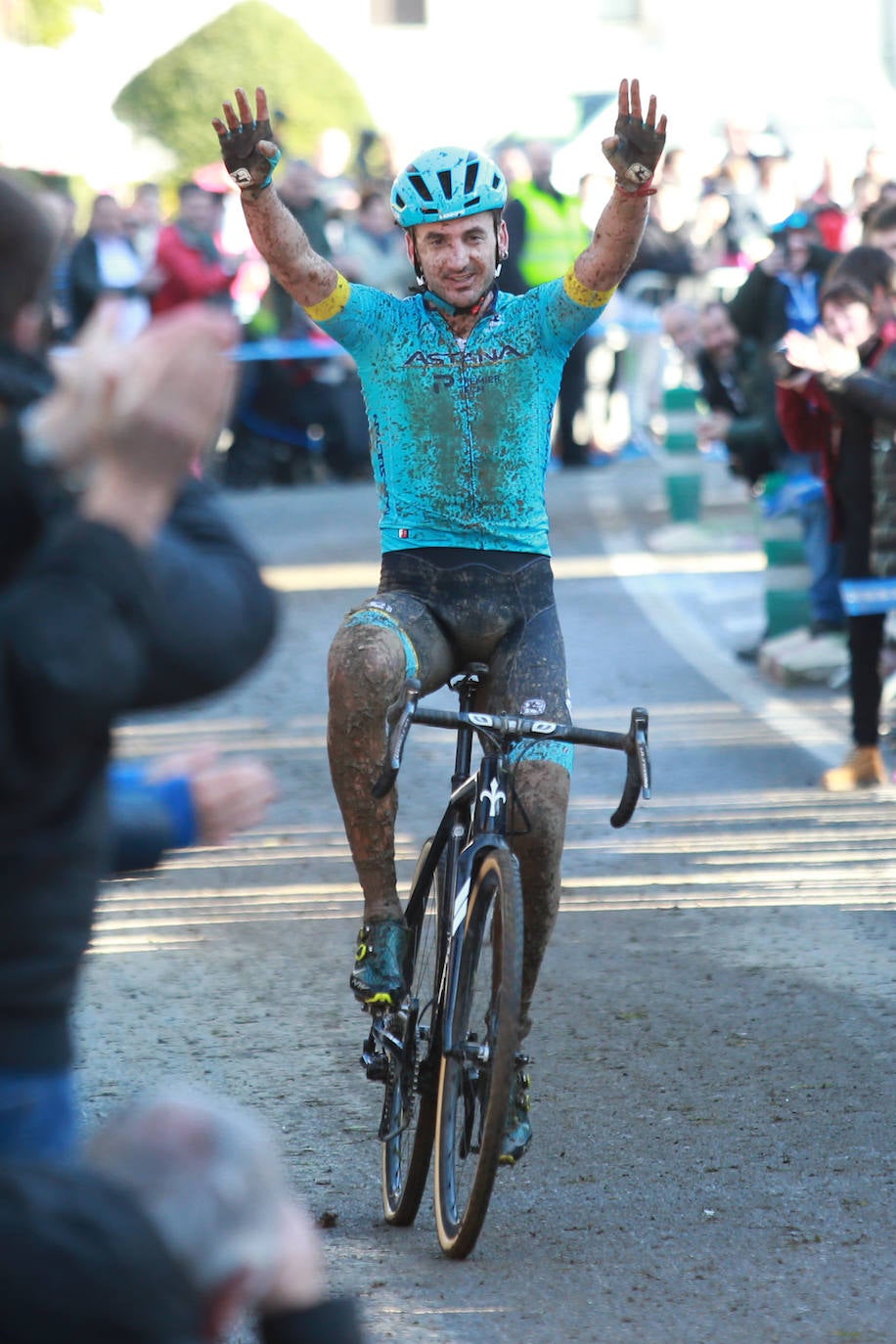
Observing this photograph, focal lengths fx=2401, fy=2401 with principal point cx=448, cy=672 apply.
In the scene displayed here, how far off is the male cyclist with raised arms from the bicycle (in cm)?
12

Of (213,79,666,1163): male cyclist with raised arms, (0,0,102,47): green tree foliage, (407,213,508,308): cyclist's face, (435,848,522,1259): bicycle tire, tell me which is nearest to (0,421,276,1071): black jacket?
(435,848,522,1259): bicycle tire

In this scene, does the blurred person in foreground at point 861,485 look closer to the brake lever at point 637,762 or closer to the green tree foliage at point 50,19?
the brake lever at point 637,762

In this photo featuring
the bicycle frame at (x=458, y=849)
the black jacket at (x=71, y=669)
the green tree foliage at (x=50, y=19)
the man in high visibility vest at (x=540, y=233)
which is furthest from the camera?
the green tree foliage at (x=50, y=19)

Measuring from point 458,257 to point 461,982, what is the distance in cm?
168

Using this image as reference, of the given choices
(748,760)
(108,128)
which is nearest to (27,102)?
(108,128)

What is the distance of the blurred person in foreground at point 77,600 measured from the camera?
7.83 feet

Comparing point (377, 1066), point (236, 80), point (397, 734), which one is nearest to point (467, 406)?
point (397, 734)

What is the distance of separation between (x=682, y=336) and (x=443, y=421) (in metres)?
9.87

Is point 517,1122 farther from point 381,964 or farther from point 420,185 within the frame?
point 420,185

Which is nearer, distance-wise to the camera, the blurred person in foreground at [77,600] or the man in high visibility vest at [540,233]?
the blurred person in foreground at [77,600]

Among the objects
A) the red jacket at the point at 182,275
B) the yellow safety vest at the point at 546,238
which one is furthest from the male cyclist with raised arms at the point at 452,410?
the yellow safety vest at the point at 546,238

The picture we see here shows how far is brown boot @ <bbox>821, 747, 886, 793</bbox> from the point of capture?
911 cm

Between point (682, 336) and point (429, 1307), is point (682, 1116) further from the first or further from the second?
point (682, 336)

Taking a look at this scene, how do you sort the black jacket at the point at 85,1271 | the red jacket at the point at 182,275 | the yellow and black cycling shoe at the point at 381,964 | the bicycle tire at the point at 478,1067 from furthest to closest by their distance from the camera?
the red jacket at the point at 182,275 → the yellow and black cycling shoe at the point at 381,964 → the bicycle tire at the point at 478,1067 → the black jacket at the point at 85,1271
